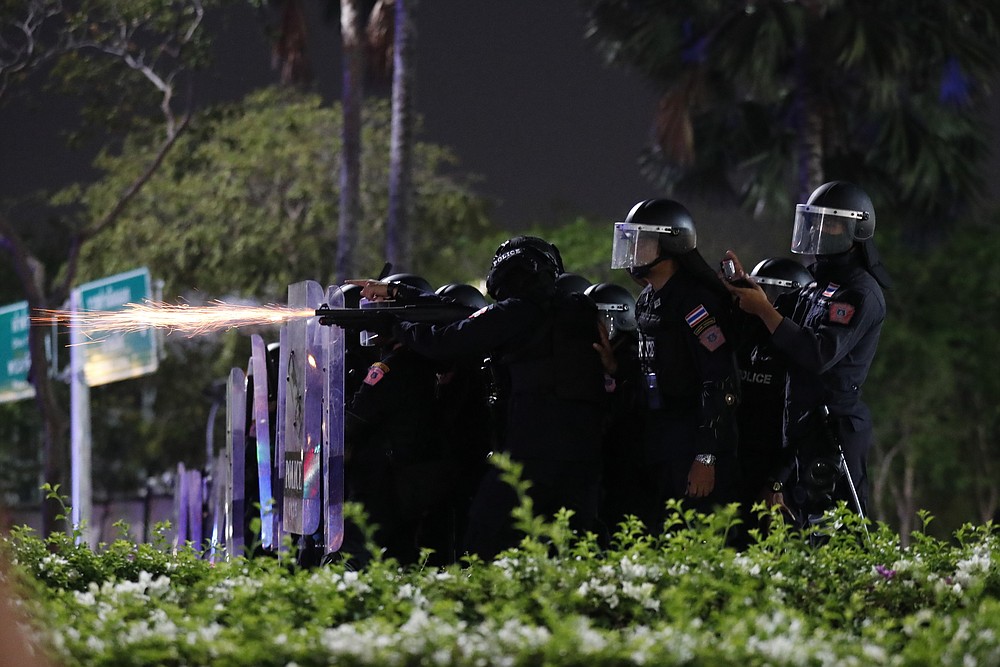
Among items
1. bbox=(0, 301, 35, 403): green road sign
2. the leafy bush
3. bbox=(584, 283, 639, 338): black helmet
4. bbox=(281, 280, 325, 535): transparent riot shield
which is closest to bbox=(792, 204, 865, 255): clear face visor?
bbox=(584, 283, 639, 338): black helmet

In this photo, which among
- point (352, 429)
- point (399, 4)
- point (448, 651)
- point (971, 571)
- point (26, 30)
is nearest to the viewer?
point (448, 651)

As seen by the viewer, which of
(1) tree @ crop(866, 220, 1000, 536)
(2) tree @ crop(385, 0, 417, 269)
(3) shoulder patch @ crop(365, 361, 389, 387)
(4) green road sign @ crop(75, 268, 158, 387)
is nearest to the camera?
(3) shoulder patch @ crop(365, 361, 389, 387)

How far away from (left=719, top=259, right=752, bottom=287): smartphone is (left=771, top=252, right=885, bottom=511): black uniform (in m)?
0.24

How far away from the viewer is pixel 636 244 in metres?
6.98

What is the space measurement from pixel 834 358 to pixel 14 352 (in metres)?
14.9

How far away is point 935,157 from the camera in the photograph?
2317 cm

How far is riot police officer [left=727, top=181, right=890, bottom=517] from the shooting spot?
6.80 metres

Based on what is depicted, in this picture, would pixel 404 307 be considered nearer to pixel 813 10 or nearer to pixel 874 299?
pixel 874 299

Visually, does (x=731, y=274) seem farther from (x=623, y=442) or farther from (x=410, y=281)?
(x=410, y=281)

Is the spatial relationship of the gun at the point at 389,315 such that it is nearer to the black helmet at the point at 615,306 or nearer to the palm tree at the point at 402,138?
the black helmet at the point at 615,306

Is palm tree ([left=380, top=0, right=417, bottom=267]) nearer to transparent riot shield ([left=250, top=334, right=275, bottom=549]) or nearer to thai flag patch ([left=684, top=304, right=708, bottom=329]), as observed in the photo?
transparent riot shield ([left=250, top=334, right=275, bottom=549])

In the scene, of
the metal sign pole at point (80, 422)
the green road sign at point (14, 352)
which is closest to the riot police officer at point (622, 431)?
the metal sign pole at point (80, 422)

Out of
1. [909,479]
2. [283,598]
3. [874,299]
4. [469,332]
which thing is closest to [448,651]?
[283,598]

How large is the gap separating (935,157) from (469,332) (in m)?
17.6
